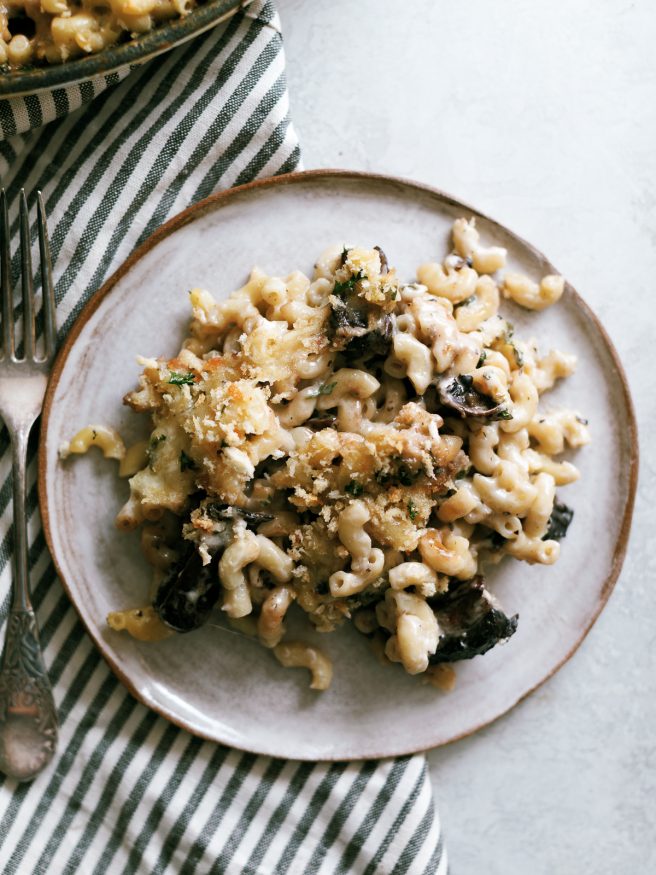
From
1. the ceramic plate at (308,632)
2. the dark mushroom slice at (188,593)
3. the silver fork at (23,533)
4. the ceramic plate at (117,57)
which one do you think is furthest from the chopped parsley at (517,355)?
the silver fork at (23,533)

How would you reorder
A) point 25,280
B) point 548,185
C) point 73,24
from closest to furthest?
point 73,24 → point 25,280 → point 548,185

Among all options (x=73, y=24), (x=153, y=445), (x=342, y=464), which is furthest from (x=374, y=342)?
(x=73, y=24)

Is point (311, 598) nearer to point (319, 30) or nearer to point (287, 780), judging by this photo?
point (287, 780)

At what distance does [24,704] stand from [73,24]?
4.67 feet

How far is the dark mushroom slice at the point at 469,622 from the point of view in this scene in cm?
201

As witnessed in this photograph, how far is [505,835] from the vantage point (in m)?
2.30

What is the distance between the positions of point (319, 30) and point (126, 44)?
1.96 ft

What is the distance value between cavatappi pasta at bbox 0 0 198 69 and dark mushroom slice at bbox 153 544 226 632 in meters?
1.02

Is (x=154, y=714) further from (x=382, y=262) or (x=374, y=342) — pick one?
(x=382, y=262)

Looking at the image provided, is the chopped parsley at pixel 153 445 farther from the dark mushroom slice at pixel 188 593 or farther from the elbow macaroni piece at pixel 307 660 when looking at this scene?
the elbow macaroni piece at pixel 307 660

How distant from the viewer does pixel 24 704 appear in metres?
2.09

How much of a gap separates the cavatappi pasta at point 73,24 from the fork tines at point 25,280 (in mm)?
306

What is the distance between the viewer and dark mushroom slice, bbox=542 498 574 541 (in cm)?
214

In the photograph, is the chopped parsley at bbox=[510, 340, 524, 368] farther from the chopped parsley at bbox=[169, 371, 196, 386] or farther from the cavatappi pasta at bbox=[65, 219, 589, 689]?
the chopped parsley at bbox=[169, 371, 196, 386]
